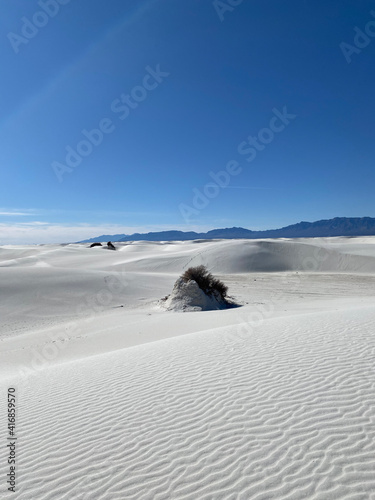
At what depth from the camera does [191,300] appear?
1566cm

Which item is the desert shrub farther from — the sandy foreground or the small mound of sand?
the sandy foreground

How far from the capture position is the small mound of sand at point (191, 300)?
50.8ft

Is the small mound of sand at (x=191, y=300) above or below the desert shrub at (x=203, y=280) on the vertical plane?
below

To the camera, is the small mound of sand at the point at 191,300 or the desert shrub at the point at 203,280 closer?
the small mound of sand at the point at 191,300

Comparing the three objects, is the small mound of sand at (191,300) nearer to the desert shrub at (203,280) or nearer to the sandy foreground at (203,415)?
the desert shrub at (203,280)

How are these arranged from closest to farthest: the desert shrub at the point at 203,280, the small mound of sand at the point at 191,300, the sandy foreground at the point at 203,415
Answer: the sandy foreground at the point at 203,415 → the small mound of sand at the point at 191,300 → the desert shrub at the point at 203,280

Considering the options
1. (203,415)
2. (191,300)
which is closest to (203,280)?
(191,300)

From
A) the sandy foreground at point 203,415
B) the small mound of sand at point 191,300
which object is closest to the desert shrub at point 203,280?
the small mound of sand at point 191,300

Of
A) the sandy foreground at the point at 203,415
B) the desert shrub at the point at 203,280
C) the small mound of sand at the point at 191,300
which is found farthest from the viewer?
the desert shrub at the point at 203,280

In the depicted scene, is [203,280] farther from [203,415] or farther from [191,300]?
[203,415]

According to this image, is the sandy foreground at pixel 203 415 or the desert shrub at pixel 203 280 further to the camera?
the desert shrub at pixel 203 280

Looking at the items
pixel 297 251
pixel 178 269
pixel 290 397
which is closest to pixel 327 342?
pixel 290 397

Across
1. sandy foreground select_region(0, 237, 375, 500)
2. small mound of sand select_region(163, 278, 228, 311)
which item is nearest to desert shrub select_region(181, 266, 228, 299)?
small mound of sand select_region(163, 278, 228, 311)

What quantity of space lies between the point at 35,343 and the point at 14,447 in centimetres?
779
